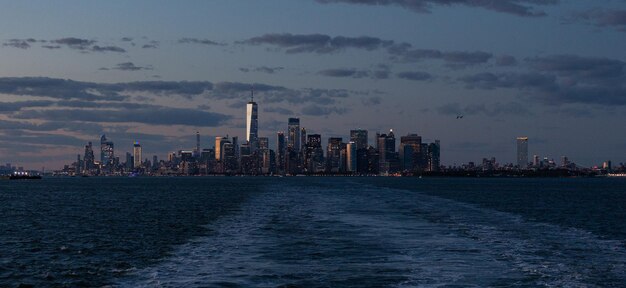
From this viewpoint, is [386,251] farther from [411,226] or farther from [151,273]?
[411,226]

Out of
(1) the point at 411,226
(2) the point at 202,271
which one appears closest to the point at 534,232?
(1) the point at 411,226

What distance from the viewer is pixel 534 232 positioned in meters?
56.4

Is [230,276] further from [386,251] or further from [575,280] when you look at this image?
[575,280]

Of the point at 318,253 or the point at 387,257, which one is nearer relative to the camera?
the point at 387,257

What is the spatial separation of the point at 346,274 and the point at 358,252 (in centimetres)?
823

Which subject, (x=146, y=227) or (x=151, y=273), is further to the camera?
(x=146, y=227)

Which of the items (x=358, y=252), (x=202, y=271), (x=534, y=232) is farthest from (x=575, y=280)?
(x=534, y=232)

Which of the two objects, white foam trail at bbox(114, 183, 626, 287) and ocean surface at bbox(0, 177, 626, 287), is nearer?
white foam trail at bbox(114, 183, 626, 287)

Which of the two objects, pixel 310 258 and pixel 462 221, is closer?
pixel 310 258

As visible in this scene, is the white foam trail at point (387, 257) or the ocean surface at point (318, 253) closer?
the white foam trail at point (387, 257)

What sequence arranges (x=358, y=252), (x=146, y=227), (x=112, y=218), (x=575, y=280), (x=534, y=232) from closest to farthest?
1. (x=575, y=280)
2. (x=358, y=252)
3. (x=534, y=232)
4. (x=146, y=227)
5. (x=112, y=218)

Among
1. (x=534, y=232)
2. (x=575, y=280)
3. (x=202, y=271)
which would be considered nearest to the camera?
(x=575, y=280)

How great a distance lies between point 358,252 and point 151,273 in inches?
472

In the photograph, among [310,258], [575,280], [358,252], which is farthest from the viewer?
[358,252]
